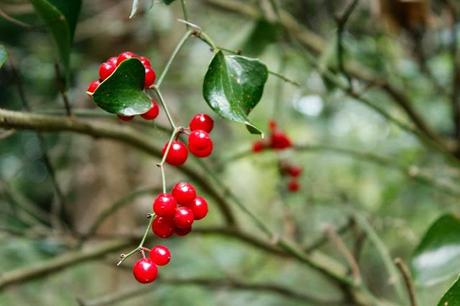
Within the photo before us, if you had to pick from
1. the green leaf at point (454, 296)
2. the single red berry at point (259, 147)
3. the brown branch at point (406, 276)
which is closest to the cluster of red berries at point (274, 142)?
the single red berry at point (259, 147)

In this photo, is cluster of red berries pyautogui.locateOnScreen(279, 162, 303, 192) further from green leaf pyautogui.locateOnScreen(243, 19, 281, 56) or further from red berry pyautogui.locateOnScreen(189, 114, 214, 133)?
red berry pyautogui.locateOnScreen(189, 114, 214, 133)

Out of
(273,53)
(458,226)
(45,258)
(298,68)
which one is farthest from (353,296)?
(273,53)

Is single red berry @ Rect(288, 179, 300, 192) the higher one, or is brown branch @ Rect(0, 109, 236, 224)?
brown branch @ Rect(0, 109, 236, 224)

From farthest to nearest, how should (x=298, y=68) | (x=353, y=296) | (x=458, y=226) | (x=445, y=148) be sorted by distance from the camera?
(x=298, y=68)
(x=445, y=148)
(x=353, y=296)
(x=458, y=226)

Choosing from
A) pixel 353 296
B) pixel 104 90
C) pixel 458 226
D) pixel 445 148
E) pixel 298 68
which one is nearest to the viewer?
pixel 104 90

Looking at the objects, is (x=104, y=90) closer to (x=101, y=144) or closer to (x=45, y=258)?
(x=45, y=258)

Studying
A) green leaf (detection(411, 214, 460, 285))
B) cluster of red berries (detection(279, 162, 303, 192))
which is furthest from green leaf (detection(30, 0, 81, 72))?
cluster of red berries (detection(279, 162, 303, 192))

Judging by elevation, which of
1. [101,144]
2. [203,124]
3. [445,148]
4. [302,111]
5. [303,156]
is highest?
[203,124]
